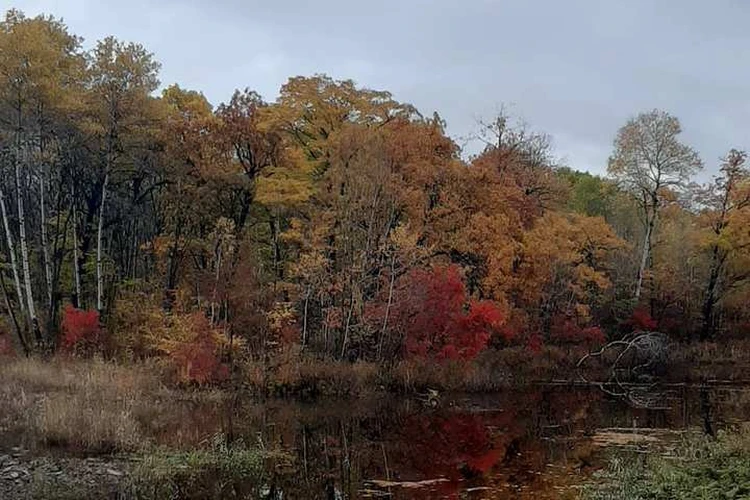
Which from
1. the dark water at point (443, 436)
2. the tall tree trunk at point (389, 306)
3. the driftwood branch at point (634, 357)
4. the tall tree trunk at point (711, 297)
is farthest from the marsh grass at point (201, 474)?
the tall tree trunk at point (711, 297)

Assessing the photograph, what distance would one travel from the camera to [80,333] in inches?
1066

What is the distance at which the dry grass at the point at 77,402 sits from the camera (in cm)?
1482

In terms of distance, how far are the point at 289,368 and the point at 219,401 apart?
391 cm

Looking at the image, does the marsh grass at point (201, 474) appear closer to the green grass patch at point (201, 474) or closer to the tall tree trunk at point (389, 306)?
the green grass patch at point (201, 474)

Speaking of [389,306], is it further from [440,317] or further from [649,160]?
[649,160]

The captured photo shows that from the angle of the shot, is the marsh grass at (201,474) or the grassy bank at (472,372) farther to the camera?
the grassy bank at (472,372)

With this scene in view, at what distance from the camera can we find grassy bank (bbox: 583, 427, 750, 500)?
10.9 meters

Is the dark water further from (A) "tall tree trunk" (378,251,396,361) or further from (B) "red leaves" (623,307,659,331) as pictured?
(B) "red leaves" (623,307,659,331)

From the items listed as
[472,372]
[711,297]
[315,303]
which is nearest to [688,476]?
[472,372]

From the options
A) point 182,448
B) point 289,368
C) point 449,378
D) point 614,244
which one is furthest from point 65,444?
point 614,244

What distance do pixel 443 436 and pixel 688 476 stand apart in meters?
9.28

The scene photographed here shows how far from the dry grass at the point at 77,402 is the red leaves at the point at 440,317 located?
1044 centimetres

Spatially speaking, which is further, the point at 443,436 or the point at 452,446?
the point at 443,436

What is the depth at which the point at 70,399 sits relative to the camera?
16.8 meters
